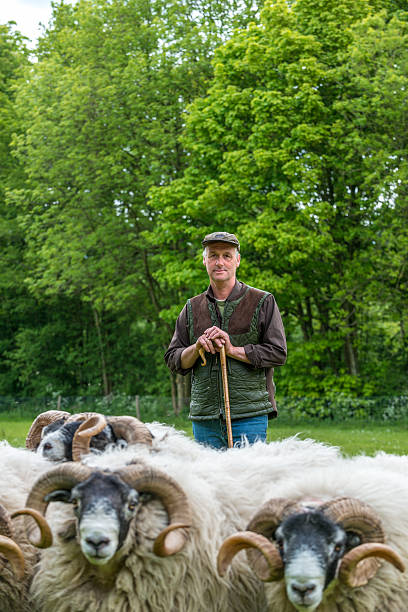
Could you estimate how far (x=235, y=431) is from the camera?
232 inches

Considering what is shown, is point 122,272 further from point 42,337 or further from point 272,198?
point 272,198

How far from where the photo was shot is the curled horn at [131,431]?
5.34 metres

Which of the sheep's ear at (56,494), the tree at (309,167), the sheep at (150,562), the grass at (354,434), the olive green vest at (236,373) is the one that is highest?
the tree at (309,167)

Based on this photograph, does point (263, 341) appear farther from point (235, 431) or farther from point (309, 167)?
point (309, 167)

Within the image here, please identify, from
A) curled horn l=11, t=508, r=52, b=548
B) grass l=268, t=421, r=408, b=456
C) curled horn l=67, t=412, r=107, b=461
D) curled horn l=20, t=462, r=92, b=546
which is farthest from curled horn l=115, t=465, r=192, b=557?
grass l=268, t=421, r=408, b=456

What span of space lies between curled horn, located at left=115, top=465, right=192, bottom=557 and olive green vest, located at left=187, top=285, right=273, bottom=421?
147 cm

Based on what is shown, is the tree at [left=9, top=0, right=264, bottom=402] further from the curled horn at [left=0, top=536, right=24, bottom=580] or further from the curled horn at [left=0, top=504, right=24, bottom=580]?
the curled horn at [left=0, top=536, right=24, bottom=580]

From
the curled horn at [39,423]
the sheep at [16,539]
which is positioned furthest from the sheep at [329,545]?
the curled horn at [39,423]

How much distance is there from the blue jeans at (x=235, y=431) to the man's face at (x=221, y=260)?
1.19 metres

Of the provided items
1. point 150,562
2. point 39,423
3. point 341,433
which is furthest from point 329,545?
point 341,433

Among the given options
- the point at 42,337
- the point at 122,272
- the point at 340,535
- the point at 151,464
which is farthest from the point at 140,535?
the point at 42,337

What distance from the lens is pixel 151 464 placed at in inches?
183

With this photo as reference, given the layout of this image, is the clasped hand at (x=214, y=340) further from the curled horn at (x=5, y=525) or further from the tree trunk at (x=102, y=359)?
the tree trunk at (x=102, y=359)

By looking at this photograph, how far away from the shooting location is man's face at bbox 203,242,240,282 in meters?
5.82
